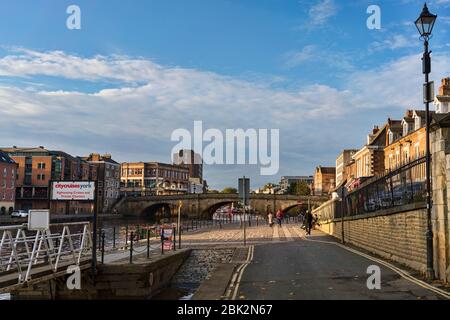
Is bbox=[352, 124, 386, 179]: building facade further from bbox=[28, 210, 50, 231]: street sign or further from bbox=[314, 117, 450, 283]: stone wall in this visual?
bbox=[28, 210, 50, 231]: street sign

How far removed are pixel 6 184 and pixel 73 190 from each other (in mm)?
79852

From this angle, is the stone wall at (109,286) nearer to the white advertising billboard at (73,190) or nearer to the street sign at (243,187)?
the white advertising billboard at (73,190)

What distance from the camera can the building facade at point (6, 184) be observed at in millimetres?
85688

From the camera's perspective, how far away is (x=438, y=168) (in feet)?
43.5

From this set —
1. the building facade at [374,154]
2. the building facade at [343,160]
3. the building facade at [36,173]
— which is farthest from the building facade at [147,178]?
the building facade at [374,154]

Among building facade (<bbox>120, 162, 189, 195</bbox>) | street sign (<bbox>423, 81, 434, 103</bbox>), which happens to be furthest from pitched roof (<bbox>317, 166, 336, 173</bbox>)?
street sign (<bbox>423, 81, 434, 103</bbox>)

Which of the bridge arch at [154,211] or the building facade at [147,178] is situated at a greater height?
the building facade at [147,178]

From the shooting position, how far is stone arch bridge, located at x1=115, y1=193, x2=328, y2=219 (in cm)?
10156

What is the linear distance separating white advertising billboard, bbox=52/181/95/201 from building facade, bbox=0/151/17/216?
77.7 m

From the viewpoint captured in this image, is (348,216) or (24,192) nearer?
(348,216)

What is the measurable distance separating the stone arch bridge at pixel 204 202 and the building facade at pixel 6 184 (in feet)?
89.1
